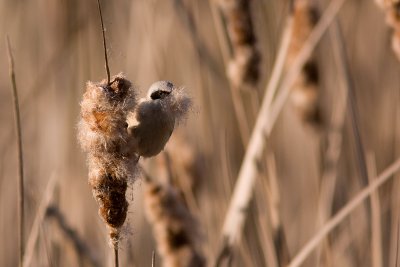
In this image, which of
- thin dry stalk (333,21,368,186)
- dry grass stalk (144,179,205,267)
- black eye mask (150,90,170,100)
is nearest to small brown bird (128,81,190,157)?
black eye mask (150,90,170,100)

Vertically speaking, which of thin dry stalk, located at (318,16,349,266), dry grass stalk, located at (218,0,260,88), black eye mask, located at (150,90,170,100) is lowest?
black eye mask, located at (150,90,170,100)

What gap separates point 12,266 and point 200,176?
0.84 m

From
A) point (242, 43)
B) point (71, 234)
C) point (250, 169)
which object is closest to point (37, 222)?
point (71, 234)

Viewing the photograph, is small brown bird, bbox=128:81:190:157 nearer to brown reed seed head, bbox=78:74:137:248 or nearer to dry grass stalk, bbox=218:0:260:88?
brown reed seed head, bbox=78:74:137:248

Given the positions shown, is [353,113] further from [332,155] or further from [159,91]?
[159,91]

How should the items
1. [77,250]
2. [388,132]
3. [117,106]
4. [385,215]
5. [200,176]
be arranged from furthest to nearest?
[385,215] < [388,132] < [200,176] < [77,250] < [117,106]

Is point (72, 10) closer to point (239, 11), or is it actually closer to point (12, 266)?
point (12, 266)

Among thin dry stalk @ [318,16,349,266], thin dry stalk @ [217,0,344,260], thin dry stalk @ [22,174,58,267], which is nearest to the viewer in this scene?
thin dry stalk @ [22,174,58,267]

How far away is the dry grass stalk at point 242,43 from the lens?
49.5 inches

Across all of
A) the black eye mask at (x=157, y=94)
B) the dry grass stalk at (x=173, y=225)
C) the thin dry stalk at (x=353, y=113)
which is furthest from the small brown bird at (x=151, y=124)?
the thin dry stalk at (x=353, y=113)

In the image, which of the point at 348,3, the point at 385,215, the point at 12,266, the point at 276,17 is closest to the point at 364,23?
the point at 348,3

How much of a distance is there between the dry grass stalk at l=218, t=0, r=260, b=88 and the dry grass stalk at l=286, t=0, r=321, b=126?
0.34ft

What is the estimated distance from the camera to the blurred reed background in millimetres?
1371

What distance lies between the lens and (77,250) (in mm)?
1186
